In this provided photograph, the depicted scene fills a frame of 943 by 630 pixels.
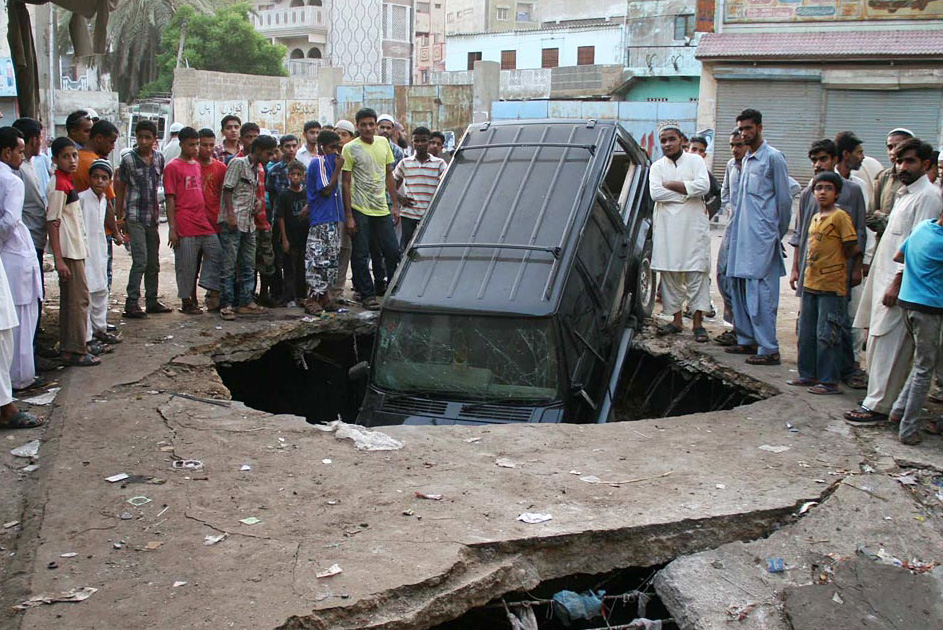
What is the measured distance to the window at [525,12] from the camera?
55356 mm

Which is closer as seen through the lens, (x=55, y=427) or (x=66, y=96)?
(x=55, y=427)

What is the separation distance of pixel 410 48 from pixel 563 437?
48143 mm

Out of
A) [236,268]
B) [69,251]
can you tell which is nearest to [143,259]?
[236,268]

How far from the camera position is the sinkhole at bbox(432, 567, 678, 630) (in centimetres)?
339

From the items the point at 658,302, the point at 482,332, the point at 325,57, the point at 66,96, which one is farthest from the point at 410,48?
the point at 482,332

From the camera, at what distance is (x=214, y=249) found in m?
7.55

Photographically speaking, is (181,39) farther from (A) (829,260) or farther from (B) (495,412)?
(A) (829,260)

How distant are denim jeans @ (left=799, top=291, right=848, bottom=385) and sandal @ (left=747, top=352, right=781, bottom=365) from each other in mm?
541

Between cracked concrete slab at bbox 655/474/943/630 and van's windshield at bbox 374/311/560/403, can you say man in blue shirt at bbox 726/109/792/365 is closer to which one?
van's windshield at bbox 374/311/560/403

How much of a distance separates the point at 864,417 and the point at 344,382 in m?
4.59

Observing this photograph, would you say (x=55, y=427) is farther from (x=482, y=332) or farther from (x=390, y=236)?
(x=390, y=236)

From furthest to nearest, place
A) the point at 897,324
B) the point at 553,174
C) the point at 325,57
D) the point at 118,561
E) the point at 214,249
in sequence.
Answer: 1. the point at 325,57
2. the point at 214,249
3. the point at 553,174
4. the point at 897,324
5. the point at 118,561

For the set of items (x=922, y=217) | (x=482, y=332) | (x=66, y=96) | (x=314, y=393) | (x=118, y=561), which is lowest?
(x=314, y=393)

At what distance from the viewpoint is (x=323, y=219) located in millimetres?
7785
